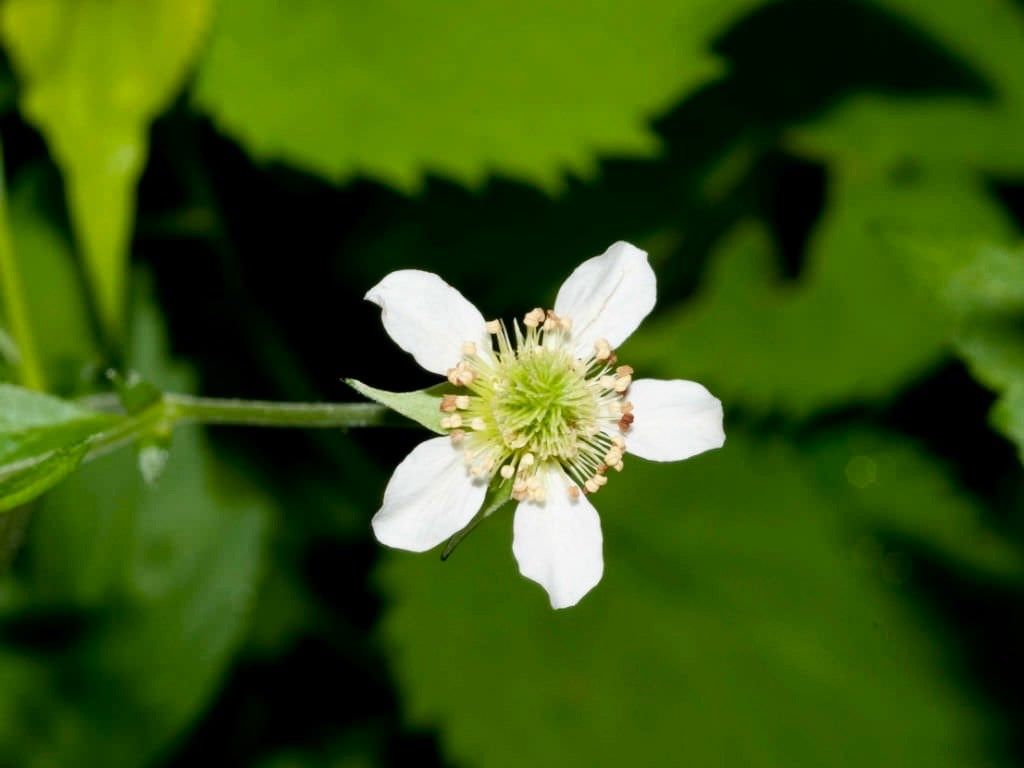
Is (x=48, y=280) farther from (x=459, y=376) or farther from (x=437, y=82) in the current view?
(x=459, y=376)

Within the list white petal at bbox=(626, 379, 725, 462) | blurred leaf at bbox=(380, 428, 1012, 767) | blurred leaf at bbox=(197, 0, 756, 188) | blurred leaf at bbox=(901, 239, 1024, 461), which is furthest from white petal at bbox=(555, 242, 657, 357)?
blurred leaf at bbox=(380, 428, 1012, 767)

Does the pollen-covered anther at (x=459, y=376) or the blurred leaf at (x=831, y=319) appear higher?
the pollen-covered anther at (x=459, y=376)

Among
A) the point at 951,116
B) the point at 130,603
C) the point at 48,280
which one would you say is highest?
the point at 48,280

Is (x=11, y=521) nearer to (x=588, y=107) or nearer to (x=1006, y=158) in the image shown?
(x=588, y=107)

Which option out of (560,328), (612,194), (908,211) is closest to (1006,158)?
(908,211)

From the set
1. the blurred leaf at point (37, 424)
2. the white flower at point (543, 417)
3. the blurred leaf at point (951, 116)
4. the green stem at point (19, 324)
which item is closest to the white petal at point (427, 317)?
the white flower at point (543, 417)

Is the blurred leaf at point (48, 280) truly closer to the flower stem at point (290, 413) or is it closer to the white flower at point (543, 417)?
the flower stem at point (290, 413)

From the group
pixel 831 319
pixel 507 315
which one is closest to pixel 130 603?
pixel 507 315
